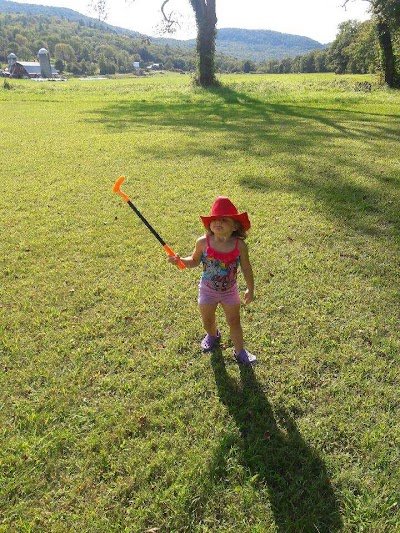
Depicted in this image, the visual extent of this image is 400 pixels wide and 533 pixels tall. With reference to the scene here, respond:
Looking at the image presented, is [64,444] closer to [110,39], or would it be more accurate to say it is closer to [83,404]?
[83,404]

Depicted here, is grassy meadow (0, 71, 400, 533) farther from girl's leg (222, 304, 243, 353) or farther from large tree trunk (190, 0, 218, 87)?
large tree trunk (190, 0, 218, 87)

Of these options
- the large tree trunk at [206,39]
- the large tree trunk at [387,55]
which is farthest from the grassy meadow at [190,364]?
the large tree trunk at [387,55]

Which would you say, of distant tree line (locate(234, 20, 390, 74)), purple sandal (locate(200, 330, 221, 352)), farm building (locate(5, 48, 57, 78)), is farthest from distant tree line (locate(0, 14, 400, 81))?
purple sandal (locate(200, 330, 221, 352))

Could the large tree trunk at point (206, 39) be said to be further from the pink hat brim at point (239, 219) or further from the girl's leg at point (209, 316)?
the pink hat brim at point (239, 219)

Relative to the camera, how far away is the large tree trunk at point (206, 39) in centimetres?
2147

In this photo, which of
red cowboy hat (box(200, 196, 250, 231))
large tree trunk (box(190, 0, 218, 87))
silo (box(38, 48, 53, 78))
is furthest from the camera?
silo (box(38, 48, 53, 78))

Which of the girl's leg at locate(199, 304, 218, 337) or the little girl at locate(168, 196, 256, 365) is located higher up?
the little girl at locate(168, 196, 256, 365)

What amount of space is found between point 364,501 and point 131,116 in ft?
50.6

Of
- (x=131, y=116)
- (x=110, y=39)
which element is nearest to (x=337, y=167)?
(x=131, y=116)

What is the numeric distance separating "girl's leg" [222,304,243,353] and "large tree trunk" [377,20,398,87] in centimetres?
2372

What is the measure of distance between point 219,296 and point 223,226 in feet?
1.84

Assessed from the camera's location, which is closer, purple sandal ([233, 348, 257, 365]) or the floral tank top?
the floral tank top

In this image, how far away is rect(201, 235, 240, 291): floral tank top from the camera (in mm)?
2941

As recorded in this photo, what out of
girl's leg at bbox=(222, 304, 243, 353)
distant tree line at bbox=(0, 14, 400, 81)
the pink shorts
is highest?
→ distant tree line at bbox=(0, 14, 400, 81)
